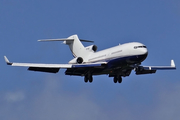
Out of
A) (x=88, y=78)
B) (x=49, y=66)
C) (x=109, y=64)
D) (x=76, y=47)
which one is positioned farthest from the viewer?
(x=76, y=47)

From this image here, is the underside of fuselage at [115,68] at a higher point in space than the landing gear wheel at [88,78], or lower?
higher

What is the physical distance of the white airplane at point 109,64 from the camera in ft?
192

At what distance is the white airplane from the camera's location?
58.5 meters

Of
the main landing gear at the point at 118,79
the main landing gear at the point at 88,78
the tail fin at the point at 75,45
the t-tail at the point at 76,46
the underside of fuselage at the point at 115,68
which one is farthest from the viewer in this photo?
the tail fin at the point at 75,45

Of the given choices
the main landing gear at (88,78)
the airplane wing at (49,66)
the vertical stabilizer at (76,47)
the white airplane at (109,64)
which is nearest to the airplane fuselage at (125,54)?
the white airplane at (109,64)

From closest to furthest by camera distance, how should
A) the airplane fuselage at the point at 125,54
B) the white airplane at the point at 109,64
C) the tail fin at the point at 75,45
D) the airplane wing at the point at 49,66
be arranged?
the airplane fuselage at the point at 125,54, the white airplane at the point at 109,64, the airplane wing at the point at 49,66, the tail fin at the point at 75,45

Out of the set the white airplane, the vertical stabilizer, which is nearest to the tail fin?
the vertical stabilizer

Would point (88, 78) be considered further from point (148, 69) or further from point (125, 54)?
point (148, 69)

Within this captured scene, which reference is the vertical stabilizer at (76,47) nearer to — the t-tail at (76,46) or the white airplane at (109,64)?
the t-tail at (76,46)

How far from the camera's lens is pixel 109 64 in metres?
61.0

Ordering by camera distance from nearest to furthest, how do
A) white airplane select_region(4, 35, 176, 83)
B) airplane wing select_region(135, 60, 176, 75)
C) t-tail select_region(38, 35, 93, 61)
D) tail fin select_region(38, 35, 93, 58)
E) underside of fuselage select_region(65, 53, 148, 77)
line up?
underside of fuselage select_region(65, 53, 148, 77) < white airplane select_region(4, 35, 176, 83) < airplane wing select_region(135, 60, 176, 75) < t-tail select_region(38, 35, 93, 61) < tail fin select_region(38, 35, 93, 58)

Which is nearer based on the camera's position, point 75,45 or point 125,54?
point 125,54

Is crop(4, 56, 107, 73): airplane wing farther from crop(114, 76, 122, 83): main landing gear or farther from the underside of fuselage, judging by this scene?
crop(114, 76, 122, 83): main landing gear

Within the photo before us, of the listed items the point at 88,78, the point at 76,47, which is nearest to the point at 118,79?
the point at 88,78
